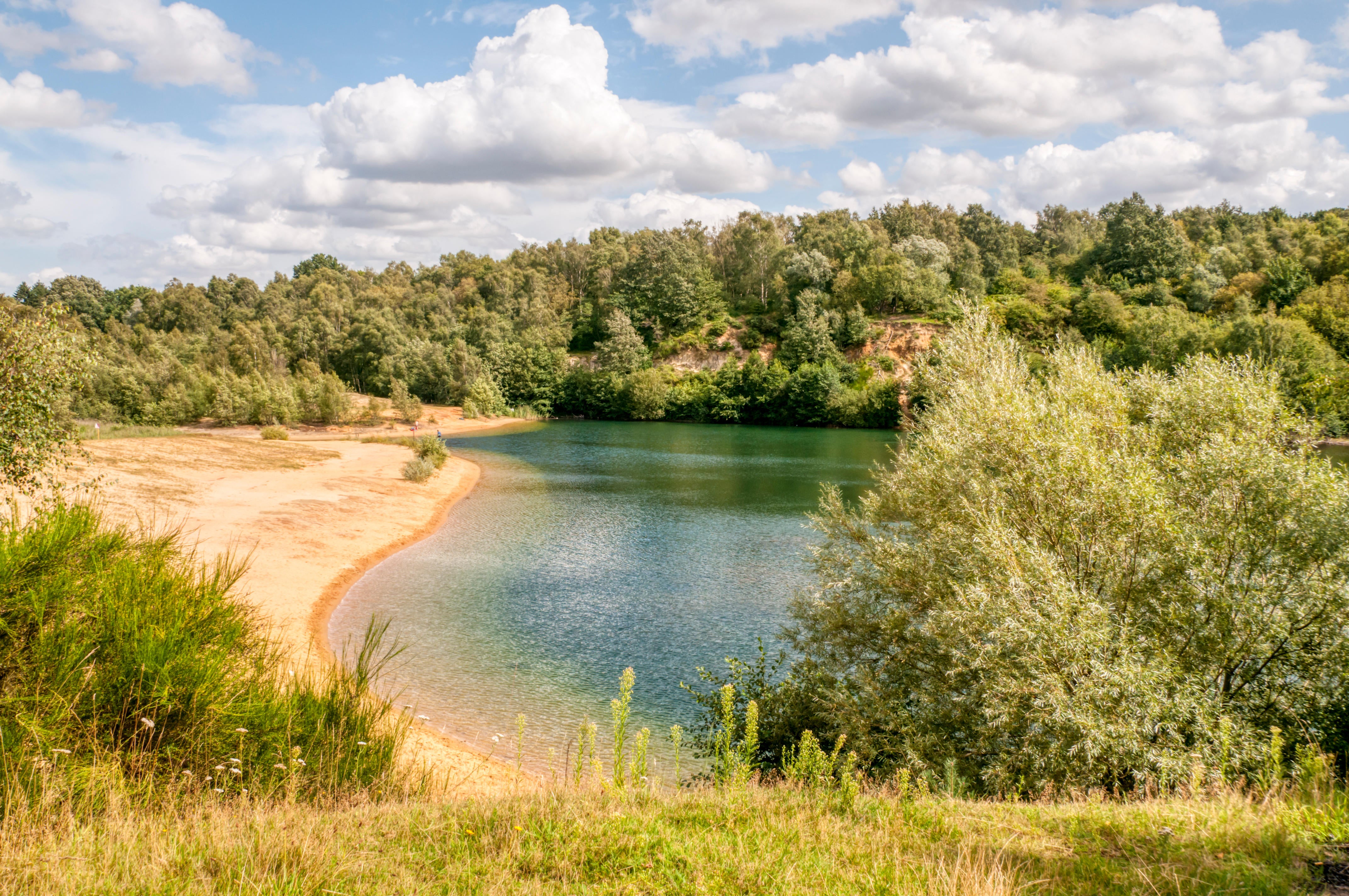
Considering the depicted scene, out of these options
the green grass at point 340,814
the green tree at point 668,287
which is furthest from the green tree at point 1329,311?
the green grass at point 340,814

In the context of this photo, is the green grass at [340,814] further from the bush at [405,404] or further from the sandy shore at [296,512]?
the bush at [405,404]

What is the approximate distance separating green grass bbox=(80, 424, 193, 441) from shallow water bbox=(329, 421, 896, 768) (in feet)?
83.2

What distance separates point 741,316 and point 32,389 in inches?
3673

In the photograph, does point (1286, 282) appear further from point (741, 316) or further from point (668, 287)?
point (668, 287)

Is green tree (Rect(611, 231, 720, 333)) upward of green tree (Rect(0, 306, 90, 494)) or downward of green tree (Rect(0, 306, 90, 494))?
upward

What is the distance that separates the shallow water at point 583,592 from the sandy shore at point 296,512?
102 cm

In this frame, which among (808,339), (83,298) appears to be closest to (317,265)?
(83,298)

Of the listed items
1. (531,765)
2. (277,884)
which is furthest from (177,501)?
(277,884)

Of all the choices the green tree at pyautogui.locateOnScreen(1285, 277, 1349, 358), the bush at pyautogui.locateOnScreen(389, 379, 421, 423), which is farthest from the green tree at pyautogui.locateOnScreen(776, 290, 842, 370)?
the bush at pyautogui.locateOnScreen(389, 379, 421, 423)

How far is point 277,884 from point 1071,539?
1075 centimetres

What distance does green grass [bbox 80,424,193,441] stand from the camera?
49.8 metres

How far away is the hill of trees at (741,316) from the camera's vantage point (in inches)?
2692

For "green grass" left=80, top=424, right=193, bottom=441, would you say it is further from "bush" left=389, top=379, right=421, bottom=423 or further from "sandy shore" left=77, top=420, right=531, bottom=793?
"bush" left=389, top=379, right=421, bottom=423

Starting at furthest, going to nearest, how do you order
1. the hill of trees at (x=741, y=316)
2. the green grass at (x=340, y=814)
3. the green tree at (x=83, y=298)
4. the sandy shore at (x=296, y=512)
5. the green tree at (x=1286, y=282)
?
the green tree at (x=83, y=298), the hill of trees at (x=741, y=316), the green tree at (x=1286, y=282), the sandy shore at (x=296, y=512), the green grass at (x=340, y=814)
